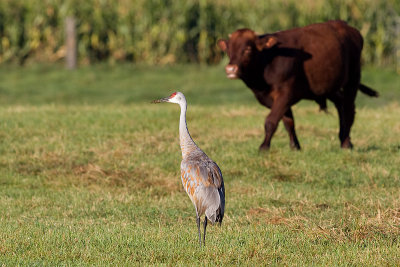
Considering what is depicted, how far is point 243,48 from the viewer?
1283cm

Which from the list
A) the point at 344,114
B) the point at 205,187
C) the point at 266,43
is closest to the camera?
the point at 205,187

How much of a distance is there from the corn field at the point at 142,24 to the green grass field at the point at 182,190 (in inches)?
299

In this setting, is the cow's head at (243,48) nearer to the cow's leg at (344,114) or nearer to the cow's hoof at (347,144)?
the cow's leg at (344,114)

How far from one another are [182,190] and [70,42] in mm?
15418

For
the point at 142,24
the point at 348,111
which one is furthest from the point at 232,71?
the point at 142,24

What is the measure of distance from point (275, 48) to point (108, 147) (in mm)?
3140

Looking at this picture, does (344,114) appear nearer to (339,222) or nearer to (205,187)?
(339,222)

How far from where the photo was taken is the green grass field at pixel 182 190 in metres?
7.45

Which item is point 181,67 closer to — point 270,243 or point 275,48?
point 275,48

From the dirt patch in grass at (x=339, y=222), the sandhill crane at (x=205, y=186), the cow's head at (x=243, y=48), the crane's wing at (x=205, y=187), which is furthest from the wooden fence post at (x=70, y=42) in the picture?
the crane's wing at (x=205, y=187)

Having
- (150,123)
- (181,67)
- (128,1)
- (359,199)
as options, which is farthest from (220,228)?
(128,1)

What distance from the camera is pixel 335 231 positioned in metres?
8.18

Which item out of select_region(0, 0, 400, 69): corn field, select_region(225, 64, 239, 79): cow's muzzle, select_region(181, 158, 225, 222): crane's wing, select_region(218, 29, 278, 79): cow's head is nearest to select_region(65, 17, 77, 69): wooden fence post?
select_region(0, 0, 400, 69): corn field

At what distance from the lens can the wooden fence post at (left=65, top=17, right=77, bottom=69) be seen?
82.5ft
